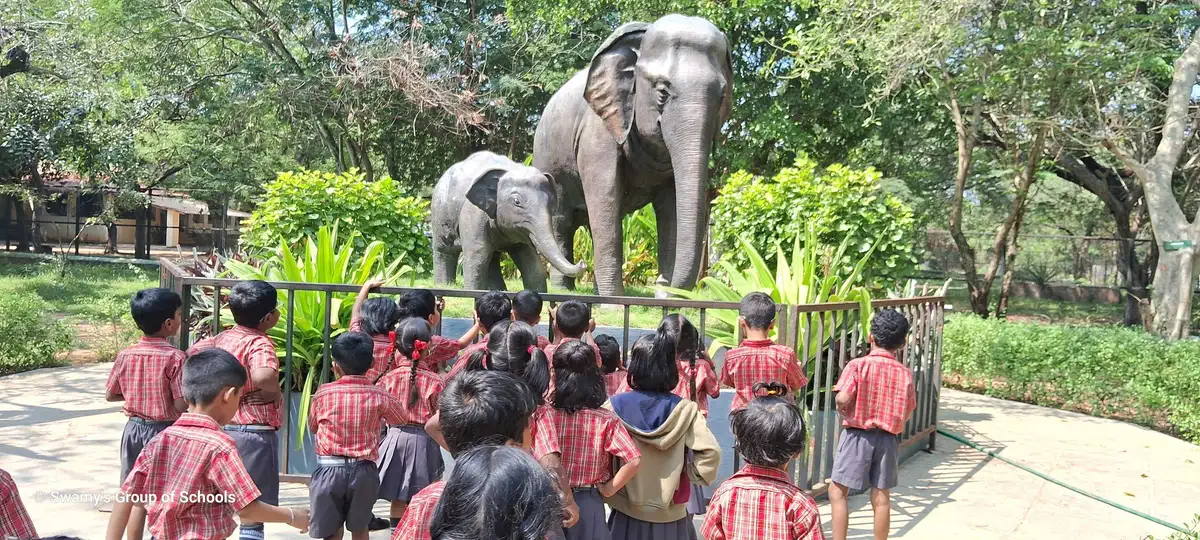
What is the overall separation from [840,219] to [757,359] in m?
4.35

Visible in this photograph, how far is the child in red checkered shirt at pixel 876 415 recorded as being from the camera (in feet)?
13.8

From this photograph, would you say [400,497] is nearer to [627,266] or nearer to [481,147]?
[627,266]

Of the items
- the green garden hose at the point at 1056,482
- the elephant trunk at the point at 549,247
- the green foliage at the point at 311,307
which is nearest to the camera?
the green garden hose at the point at 1056,482

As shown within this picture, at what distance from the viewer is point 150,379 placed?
3.63 m

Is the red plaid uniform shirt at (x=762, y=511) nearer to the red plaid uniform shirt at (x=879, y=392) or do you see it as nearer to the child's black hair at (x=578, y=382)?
the child's black hair at (x=578, y=382)

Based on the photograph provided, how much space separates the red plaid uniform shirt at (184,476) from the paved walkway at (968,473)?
1.89 meters

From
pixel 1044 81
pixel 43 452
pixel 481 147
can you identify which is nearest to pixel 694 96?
pixel 43 452

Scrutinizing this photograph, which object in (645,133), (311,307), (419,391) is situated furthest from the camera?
(645,133)

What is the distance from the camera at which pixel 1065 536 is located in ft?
15.8

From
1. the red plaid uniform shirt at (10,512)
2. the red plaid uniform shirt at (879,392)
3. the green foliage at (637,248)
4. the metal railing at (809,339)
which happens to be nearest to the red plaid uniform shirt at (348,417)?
the metal railing at (809,339)

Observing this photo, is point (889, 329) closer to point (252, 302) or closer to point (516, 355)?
point (516, 355)

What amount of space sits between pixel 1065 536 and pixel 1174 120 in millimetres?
6836

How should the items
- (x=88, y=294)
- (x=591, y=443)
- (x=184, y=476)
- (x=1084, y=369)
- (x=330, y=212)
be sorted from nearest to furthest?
(x=184, y=476) → (x=591, y=443) → (x=330, y=212) → (x=1084, y=369) → (x=88, y=294)

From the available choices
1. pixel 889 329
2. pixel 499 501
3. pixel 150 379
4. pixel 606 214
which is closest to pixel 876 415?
pixel 889 329
